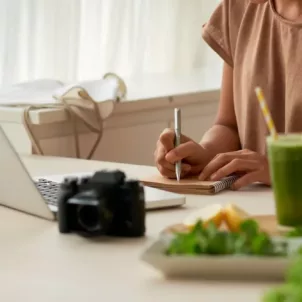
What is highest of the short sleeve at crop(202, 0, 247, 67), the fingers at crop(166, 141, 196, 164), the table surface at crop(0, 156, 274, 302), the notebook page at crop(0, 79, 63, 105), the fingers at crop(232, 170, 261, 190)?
the short sleeve at crop(202, 0, 247, 67)

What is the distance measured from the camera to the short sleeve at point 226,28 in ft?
5.99

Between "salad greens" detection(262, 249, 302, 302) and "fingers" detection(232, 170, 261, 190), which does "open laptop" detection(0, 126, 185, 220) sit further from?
"salad greens" detection(262, 249, 302, 302)

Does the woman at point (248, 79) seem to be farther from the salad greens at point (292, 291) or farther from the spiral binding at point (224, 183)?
the salad greens at point (292, 291)

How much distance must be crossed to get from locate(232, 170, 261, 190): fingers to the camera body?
37 cm

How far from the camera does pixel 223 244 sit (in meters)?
0.91

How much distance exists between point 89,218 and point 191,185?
0.37 m

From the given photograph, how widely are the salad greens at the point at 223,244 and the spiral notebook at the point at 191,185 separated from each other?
0.47m

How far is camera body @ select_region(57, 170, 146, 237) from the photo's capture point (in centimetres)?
106

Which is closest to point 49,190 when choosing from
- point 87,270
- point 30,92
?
point 87,270

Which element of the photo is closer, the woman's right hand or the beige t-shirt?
the woman's right hand

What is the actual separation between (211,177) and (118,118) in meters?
0.78

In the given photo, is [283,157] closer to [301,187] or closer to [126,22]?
[301,187]

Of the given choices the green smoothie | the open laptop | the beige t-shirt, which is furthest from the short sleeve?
the green smoothie

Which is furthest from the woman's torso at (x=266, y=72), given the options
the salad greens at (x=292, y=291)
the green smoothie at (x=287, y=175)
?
the salad greens at (x=292, y=291)
